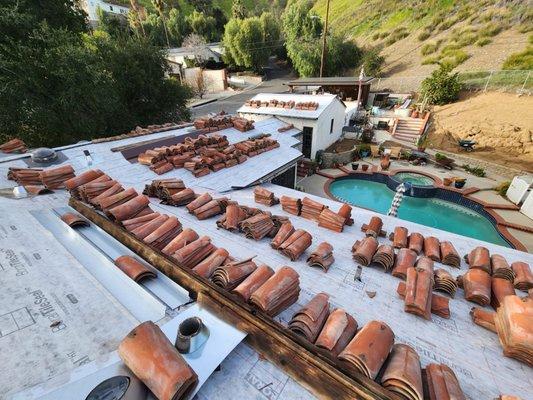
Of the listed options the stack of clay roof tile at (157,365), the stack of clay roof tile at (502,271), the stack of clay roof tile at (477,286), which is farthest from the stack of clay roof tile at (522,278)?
the stack of clay roof tile at (157,365)

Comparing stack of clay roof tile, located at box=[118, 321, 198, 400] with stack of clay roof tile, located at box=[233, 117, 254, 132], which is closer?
stack of clay roof tile, located at box=[118, 321, 198, 400]

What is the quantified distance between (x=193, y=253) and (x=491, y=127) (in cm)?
2832

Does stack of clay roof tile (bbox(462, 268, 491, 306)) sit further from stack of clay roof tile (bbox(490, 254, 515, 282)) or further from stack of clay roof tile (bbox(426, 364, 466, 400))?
stack of clay roof tile (bbox(426, 364, 466, 400))

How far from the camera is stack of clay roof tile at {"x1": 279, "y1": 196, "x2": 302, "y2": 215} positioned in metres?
8.01

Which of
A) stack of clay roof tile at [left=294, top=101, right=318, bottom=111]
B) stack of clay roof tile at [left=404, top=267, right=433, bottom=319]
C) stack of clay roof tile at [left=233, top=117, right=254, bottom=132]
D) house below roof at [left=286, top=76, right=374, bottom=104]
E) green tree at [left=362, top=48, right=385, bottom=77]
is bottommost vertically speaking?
stack of clay roof tile at [left=404, top=267, right=433, bottom=319]

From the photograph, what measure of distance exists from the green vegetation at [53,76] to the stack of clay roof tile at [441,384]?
21.0 metres

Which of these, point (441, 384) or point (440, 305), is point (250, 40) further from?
point (441, 384)

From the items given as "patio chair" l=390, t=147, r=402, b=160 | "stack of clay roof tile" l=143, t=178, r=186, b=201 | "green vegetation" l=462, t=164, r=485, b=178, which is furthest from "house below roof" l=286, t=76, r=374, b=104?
"stack of clay roof tile" l=143, t=178, r=186, b=201

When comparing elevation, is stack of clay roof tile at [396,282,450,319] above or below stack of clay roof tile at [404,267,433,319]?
below

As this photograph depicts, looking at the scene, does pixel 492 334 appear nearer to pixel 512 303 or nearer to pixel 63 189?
pixel 512 303

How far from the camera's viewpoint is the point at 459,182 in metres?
16.7

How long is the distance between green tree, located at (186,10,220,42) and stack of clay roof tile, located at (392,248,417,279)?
7503 cm

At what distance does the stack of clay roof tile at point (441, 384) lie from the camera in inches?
112

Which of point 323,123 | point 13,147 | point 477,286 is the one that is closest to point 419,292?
point 477,286
